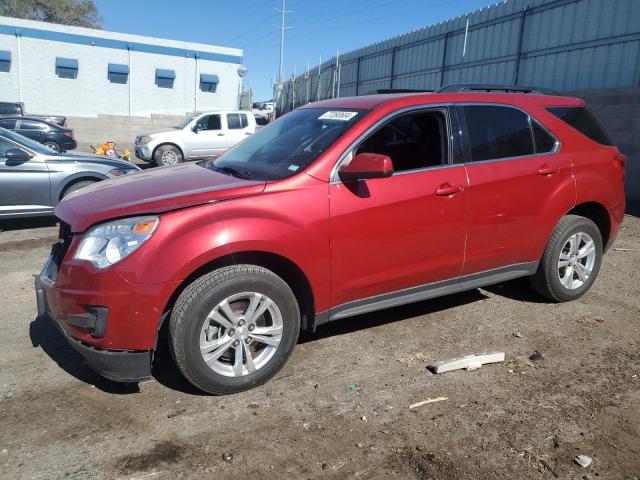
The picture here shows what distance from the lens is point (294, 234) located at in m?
3.20

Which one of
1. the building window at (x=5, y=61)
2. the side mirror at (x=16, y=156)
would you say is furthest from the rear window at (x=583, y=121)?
the building window at (x=5, y=61)

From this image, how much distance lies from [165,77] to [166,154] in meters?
19.1

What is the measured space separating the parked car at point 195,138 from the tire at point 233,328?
1298 centimetres

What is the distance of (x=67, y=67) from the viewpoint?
2956 centimetres

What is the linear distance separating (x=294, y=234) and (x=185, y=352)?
3.09 ft

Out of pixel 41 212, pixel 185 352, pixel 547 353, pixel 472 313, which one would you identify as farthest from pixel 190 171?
pixel 41 212

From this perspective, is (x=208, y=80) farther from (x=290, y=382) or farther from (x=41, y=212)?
(x=290, y=382)

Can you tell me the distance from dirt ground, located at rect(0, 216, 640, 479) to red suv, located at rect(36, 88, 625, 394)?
302 millimetres

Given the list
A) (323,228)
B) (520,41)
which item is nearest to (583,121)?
(323,228)

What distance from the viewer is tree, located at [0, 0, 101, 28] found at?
148 ft

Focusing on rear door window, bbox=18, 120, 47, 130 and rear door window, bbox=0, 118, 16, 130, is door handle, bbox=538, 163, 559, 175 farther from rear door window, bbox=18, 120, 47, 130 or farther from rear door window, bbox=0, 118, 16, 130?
rear door window, bbox=18, 120, 47, 130

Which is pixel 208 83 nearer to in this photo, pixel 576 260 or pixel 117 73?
pixel 117 73

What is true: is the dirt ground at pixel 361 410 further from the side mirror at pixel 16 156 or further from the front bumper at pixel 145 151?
the front bumper at pixel 145 151

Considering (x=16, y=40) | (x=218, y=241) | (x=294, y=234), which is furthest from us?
(x=16, y=40)
